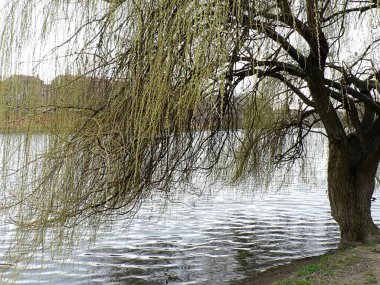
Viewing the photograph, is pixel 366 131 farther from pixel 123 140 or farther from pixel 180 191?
pixel 123 140

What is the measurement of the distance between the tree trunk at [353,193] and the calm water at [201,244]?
4.40 ft

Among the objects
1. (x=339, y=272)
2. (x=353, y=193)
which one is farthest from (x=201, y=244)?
(x=339, y=272)

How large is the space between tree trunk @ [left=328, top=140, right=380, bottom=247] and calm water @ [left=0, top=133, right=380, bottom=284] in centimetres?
134

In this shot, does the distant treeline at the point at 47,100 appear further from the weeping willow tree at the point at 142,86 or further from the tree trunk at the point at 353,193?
the tree trunk at the point at 353,193

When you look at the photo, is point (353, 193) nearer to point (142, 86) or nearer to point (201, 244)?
point (201, 244)

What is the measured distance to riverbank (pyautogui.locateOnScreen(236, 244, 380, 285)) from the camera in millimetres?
5605

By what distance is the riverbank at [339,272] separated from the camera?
18.4 feet

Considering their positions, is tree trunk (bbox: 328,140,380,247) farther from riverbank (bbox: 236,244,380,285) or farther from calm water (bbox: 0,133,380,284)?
calm water (bbox: 0,133,380,284)

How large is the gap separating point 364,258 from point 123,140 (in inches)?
156

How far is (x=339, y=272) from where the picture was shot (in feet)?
19.6

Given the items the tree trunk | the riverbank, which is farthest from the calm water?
the tree trunk

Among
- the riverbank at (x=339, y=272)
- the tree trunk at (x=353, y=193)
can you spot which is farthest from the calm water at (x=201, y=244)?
the tree trunk at (x=353, y=193)

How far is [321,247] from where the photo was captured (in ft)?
30.5

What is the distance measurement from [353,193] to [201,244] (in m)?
3.13
